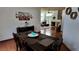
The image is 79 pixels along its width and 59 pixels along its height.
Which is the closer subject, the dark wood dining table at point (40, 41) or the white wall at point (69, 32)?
the dark wood dining table at point (40, 41)

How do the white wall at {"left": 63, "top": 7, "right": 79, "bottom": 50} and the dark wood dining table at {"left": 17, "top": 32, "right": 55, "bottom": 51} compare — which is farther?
the white wall at {"left": 63, "top": 7, "right": 79, "bottom": 50}

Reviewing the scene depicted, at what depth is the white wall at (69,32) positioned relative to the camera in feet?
4.51

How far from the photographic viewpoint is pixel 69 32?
5.62 ft

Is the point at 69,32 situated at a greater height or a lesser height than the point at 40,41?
greater

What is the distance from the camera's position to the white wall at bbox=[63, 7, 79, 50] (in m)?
1.38

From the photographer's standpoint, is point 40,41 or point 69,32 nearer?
point 40,41
